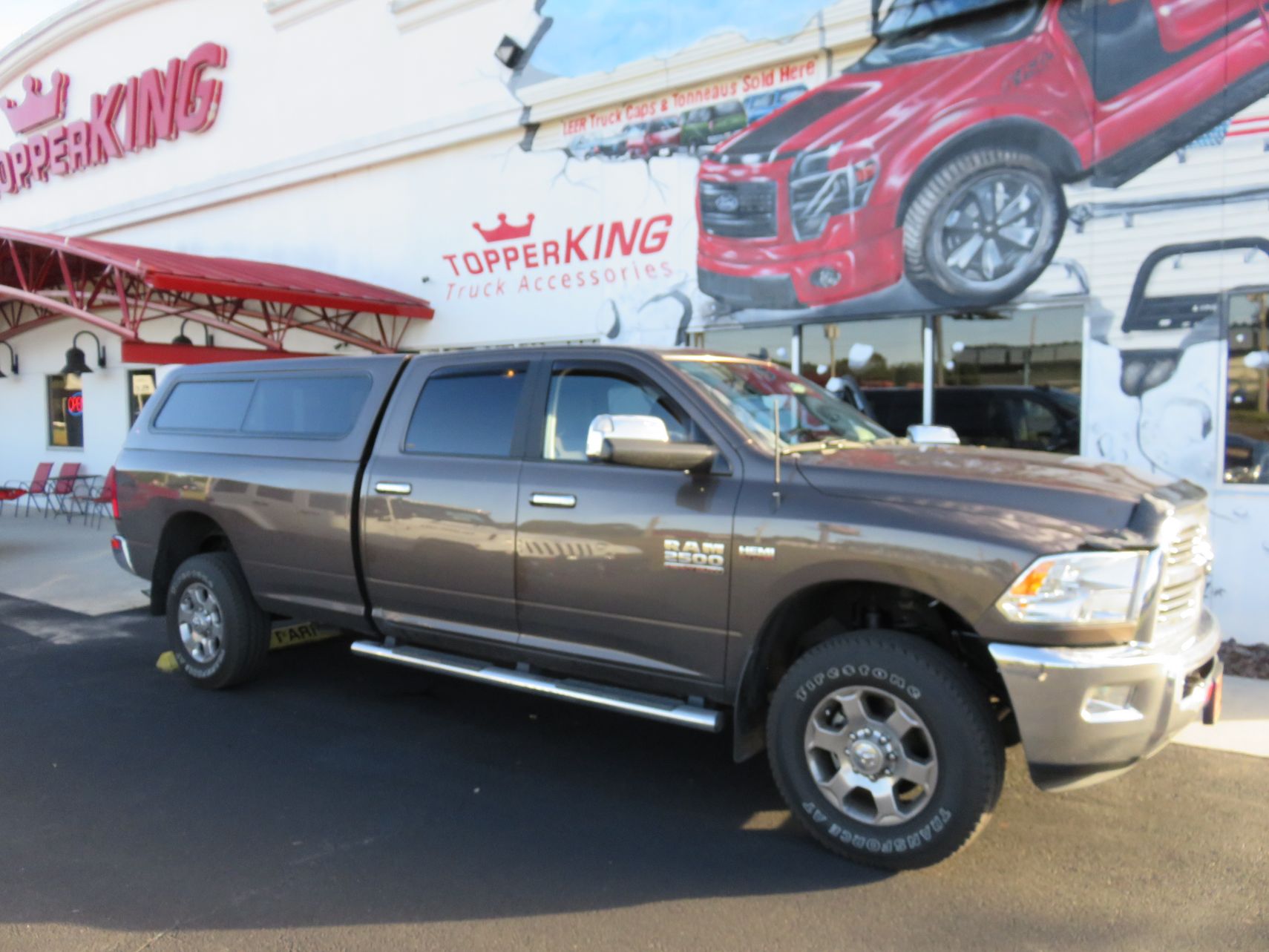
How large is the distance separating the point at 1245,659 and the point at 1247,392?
6.42 ft

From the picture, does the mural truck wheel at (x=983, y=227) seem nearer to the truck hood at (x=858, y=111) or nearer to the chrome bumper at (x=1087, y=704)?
the truck hood at (x=858, y=111)

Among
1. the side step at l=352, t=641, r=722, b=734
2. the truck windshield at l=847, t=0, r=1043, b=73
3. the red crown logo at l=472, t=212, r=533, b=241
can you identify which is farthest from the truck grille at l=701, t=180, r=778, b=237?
the side step at l=352, t=641, r=722, b=734

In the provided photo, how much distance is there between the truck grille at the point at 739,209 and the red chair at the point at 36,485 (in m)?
11.1

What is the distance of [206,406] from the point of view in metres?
6.45

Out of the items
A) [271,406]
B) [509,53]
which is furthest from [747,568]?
[509,53]

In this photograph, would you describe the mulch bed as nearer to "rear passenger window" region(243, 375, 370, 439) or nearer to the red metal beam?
"rear passenger window" region(243, 375, 370, 439)

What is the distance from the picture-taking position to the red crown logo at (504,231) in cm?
1182

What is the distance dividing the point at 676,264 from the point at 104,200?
12.1 meters

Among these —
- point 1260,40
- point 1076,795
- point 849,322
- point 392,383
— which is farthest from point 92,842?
point 1260,40

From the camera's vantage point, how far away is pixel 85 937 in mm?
3291

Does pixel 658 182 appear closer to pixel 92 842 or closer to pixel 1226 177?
pixel 1226 177

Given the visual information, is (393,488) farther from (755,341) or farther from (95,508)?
(95,508)

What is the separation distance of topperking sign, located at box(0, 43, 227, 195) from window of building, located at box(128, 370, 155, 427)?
12.4ft

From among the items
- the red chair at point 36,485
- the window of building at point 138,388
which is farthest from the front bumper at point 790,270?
the red chair at point 36,485
